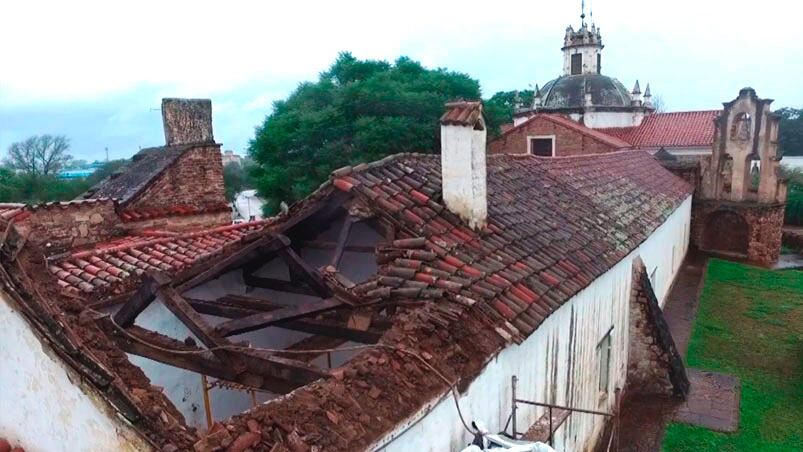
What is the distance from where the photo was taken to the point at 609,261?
28.4ft

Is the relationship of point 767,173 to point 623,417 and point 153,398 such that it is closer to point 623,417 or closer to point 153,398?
point 623,417

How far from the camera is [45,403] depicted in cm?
405

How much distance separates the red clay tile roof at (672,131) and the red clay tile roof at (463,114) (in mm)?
34703

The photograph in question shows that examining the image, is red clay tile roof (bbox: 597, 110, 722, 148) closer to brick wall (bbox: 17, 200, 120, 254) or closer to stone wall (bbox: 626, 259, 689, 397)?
stone wall (bbox: 626, 259, 689, 397)

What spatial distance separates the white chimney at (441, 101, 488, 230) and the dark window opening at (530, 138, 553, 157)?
28976 mm

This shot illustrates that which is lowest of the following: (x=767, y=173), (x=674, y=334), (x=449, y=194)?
(x=674, y=334)

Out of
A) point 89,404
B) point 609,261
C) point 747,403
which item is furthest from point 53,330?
point 747,403

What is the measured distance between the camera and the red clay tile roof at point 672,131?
1465 inches

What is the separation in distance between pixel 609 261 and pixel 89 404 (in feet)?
23.9

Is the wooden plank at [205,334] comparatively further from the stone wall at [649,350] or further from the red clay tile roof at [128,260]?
the stone wall at [649,350]

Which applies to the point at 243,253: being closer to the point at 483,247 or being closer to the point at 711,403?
the point at 483,247

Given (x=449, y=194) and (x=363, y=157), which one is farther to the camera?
(x=363, y=157)

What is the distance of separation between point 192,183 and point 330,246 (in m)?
9.53

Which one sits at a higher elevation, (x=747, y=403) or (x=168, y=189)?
(x=168, y=189)
